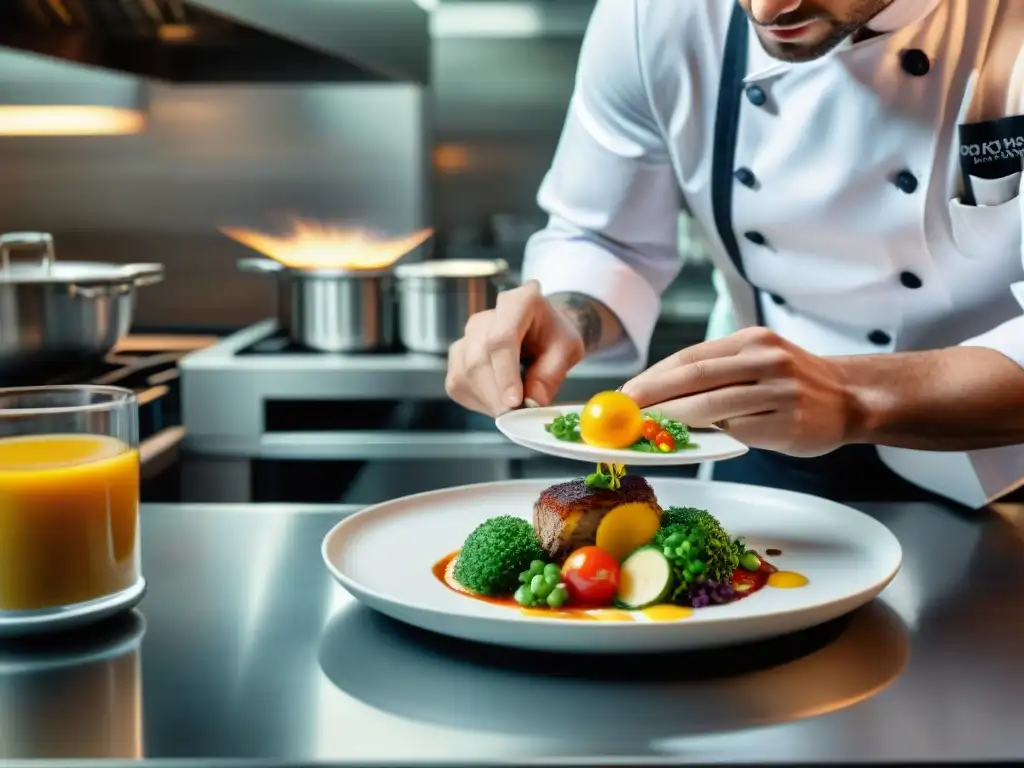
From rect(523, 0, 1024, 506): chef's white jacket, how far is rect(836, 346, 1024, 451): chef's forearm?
4cm

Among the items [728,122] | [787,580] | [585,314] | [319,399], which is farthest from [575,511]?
[319,399]

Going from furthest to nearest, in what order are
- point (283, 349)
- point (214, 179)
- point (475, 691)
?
point (214, 179)
point (283, 349)
point (475, 691)

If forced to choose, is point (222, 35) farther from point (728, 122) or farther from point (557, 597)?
point (557, 597)

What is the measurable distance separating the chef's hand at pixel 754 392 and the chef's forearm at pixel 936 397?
0.04 m

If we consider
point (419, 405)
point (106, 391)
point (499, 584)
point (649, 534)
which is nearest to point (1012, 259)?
point (649, 534)

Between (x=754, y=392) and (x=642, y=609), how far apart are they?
0.84 ft

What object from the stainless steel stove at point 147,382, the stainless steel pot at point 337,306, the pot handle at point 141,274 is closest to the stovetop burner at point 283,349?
the stainless steel pot at point 337,306

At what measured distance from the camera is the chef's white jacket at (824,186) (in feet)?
4.31

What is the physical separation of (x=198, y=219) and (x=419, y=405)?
1.05m

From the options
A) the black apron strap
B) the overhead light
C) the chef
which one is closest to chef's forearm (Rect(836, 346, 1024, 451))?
the chef

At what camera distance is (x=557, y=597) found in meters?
0.89

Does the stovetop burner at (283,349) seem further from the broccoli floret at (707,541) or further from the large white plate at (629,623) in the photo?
the broccoli floret at (707,541)

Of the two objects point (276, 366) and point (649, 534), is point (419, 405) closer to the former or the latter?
point (276, 366)

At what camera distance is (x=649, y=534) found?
3.27 feet
